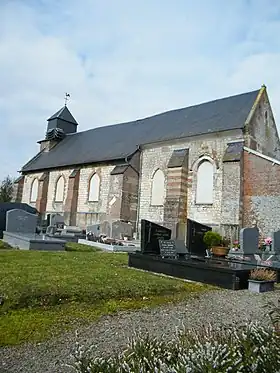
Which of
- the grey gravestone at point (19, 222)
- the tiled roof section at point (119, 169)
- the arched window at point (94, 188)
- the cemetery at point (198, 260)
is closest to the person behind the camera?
the cemetery at point (198, 260)

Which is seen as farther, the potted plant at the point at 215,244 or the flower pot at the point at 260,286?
the potted plant at the point at 215,244

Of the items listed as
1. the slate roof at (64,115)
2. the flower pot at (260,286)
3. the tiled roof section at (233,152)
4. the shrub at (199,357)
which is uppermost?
the slate roof at (64,115)

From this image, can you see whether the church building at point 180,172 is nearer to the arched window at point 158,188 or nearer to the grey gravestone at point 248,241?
the arched window at point 158,188

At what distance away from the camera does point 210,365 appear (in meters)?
2.06

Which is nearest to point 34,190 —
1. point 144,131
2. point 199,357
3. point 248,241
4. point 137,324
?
point 144,131

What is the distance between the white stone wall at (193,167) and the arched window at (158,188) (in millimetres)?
258

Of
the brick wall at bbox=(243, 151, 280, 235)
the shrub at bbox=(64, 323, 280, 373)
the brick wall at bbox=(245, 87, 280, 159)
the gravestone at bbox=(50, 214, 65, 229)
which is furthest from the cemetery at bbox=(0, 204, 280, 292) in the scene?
the brick wall at bbox=(245, 87, 280, 159)

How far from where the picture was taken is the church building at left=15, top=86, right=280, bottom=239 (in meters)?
18.1

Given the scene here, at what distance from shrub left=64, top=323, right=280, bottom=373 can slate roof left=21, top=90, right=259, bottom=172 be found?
57.7 feet

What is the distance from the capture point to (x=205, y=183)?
20047 millimetres

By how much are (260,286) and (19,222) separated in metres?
10.7

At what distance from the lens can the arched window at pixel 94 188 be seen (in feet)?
83.9

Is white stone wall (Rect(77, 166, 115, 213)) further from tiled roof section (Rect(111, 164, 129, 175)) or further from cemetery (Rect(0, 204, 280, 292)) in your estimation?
cemetery (Rect(0, 204, 280, 292))

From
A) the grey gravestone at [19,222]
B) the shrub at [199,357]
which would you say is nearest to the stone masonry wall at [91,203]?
the grey gravestone at [19,222]
